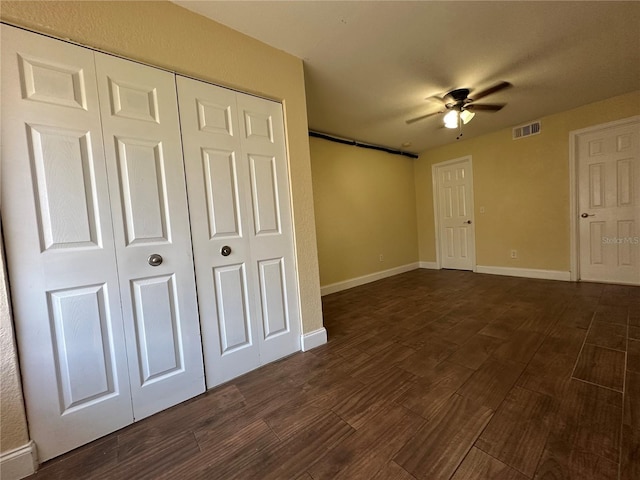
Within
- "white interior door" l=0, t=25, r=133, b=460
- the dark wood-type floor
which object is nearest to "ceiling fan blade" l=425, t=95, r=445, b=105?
the dark wood-type floor

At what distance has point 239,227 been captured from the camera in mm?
1771

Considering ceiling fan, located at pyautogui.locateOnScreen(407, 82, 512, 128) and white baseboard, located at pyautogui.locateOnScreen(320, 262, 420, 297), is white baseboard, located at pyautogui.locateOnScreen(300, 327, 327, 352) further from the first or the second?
ceiling fan, located at pyautogui.locateOnScreen(407, 82, 512, 128)

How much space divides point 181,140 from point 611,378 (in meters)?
2.98

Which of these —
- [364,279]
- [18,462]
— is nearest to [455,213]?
[364,279]

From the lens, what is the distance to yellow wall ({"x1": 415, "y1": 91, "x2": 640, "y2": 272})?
3.42 meters

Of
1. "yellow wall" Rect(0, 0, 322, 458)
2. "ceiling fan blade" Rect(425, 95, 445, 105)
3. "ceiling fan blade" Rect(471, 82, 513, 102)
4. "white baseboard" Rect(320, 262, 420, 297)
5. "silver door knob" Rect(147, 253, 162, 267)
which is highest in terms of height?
"ceiling fan blade" Rect(425, 95, 445, 105)

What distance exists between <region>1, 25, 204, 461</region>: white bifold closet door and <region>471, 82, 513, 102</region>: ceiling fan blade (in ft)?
9.60

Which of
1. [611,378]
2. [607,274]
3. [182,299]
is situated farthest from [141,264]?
[607,274]

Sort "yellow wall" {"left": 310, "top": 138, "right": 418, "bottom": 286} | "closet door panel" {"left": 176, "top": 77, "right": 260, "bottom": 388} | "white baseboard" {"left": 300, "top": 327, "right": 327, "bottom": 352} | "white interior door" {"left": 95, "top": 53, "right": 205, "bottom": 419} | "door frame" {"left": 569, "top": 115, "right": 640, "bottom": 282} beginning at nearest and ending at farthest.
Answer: "white interior door" {"left": 95, "top": 53, "right": 205, "bottom": 419} → "closet door panel" {"left": 176, "top": 77, "right": 260, "bottom": 388} → "white baseboard" {"left": 300, "top": 327, "right": 327, "bottom": 352} → "door frame" {"left": 569, "top": 115, "right": 640, "bottom": 282} → "yellow wall" {"left": 310, "top": 138, "right": 418, "bottom": 286}

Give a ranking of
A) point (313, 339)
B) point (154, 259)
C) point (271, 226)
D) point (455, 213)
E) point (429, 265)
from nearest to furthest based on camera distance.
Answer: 1. point (154, 259)
2. point (271, 226)
3. point (313, 339)
4. point (455, 213)
5. point (429, 265)

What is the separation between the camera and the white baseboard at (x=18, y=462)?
42.4 inches

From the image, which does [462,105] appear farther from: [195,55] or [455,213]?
[195,55]

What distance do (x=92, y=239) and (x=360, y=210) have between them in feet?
11.7

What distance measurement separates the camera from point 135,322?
1396mm
